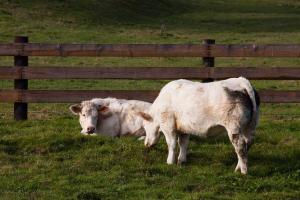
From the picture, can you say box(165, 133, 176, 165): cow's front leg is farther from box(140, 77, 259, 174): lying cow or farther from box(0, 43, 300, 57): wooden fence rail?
box(0, 43, 300, 57): wooden fence rail

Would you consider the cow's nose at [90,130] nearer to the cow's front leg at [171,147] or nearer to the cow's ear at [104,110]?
the cow's ear at [104,110]

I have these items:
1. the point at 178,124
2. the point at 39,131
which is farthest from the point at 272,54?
the point at 39,131

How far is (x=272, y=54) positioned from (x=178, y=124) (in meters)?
3.45

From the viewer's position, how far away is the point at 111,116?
12.0 meters

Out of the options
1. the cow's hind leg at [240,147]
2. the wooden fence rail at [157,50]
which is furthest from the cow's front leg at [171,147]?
the wooden fence rail at [157,50]

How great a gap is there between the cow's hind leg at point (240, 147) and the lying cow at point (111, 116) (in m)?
2.89

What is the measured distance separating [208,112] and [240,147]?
0.61 meters

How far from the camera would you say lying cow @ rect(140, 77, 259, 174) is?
356 inches

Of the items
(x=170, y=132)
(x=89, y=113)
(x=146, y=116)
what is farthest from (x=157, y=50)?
(x=170, y=132)

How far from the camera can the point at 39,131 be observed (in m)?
11.6

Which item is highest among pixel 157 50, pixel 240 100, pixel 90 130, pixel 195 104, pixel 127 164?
pixel 157 50

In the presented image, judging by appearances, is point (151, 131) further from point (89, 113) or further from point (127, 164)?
point (89, 113)

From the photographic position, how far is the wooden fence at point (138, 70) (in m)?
12.7

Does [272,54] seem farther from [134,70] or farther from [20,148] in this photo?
[20,148]
